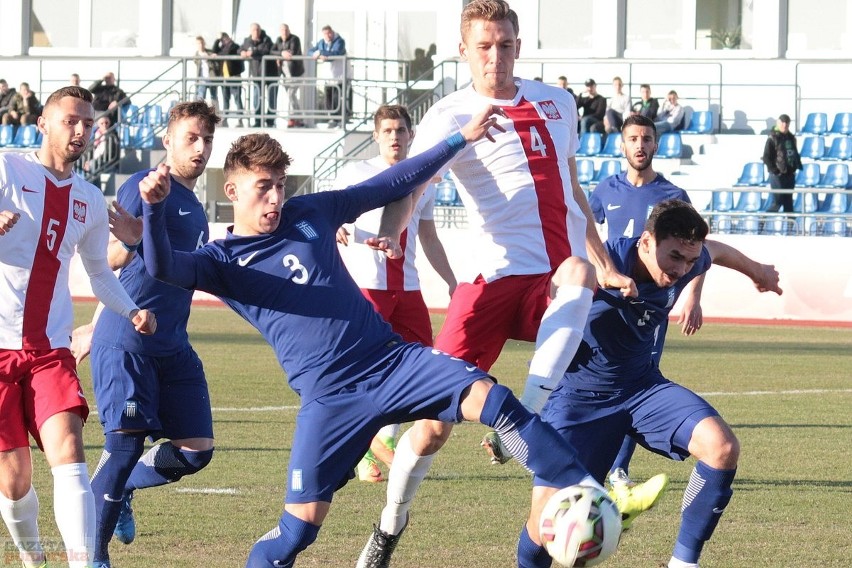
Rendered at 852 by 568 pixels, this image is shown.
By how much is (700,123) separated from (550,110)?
2105cm

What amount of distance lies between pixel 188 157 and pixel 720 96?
2277 cm

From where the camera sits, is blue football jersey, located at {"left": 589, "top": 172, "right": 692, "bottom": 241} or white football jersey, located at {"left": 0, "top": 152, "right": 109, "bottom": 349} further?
blue football jersey, located at {"left": 589, "top": 172, "right": 692, "bottom": 241}

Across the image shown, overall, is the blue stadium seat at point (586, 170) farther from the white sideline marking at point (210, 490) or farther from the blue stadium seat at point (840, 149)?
the white sideline marking at point (210, 490)

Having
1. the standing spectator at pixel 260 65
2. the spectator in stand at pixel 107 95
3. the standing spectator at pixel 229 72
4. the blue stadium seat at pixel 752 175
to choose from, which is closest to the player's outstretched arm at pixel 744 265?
the blue stadium seat at pixel 752 175

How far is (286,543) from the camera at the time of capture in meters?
5.47

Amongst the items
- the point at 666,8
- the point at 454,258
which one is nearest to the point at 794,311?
the point at 454,258

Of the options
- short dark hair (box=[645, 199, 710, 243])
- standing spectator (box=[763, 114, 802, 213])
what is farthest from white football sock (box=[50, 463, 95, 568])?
standing spectator (box=[763, 114, 802, 213])

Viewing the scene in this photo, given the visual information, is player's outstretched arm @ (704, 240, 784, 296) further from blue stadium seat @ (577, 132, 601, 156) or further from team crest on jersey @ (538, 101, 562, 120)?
blue stadium seat @ (577, 132, 601, 156)

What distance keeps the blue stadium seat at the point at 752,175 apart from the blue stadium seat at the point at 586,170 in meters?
2.58

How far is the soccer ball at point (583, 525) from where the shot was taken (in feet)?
16.8

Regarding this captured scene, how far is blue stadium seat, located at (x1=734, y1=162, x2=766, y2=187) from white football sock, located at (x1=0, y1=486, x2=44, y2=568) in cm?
2039

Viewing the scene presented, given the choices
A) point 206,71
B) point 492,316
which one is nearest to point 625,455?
point 492,316

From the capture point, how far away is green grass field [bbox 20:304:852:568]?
6.85 meters

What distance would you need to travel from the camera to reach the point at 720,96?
28.2 metres
